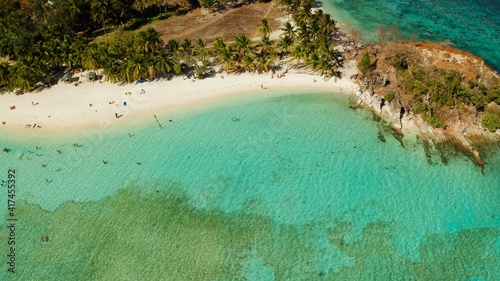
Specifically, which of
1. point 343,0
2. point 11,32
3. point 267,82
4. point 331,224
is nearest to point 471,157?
point 331,224

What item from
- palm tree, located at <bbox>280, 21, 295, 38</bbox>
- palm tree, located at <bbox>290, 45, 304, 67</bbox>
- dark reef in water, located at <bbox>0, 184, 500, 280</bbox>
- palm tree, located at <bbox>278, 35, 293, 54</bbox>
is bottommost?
→ dark reef in water, located at <bbox>0, 184, 500, 280</bbox>

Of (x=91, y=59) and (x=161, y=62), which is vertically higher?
(x=91, y=59)

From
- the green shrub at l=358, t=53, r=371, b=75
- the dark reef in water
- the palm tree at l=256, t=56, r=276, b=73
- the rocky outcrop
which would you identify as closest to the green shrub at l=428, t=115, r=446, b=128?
the rocky outcrop

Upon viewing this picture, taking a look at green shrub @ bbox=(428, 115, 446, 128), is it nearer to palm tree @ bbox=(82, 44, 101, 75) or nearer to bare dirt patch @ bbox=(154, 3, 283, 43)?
bare dirt patch @ bbox=(154, 3, 283, 43)

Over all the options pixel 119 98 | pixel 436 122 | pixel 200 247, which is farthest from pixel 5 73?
pixel 436 122

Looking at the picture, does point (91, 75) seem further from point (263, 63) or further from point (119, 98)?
point (263, 63)
